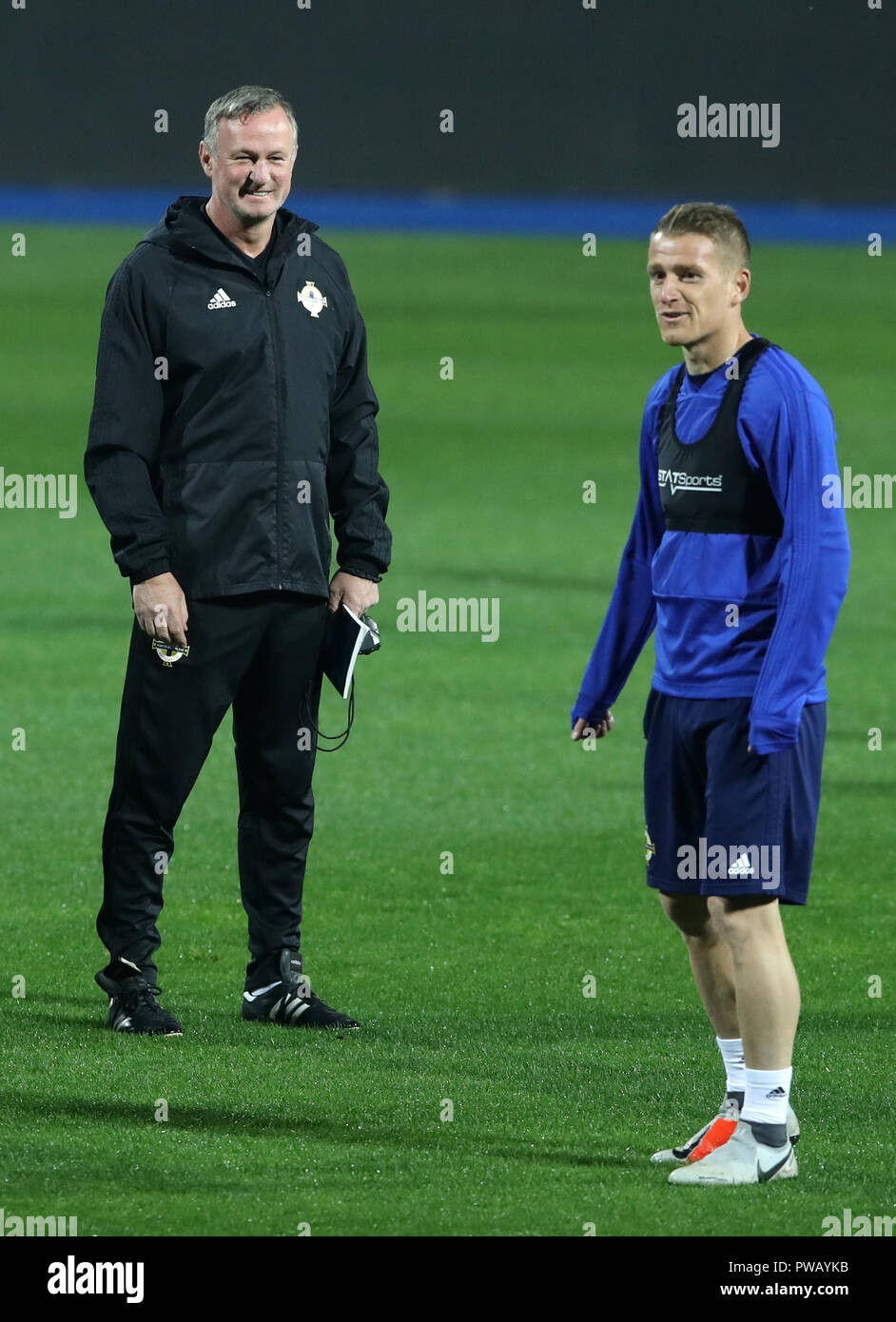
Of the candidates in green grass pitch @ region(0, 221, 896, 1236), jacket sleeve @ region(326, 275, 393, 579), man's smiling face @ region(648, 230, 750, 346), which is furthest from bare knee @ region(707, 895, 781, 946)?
jacket sleeve @ region(326, 275, 393, 579)

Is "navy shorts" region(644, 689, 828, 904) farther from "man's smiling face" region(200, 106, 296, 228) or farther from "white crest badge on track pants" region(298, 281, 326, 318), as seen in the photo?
"man's smiling face" region(200, 106, 296, 228)

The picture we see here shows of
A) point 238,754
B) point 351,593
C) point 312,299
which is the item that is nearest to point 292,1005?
point 238,754

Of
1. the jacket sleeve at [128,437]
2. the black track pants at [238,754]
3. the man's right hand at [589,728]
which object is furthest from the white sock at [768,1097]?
the jacket sleeve at [128,437]

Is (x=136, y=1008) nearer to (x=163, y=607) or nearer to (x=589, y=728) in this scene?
(x=163, y=607)

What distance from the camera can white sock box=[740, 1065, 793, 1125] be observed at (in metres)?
4.68

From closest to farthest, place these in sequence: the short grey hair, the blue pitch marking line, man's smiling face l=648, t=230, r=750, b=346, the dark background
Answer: man's smiling face l=648, t=230, r=750, b=346 < the short grey hair < the dark background < the blue pitch marking line

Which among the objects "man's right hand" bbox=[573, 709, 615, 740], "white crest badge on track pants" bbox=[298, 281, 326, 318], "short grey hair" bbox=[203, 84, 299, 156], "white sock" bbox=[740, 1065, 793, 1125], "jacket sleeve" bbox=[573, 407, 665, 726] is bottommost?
"white sock" bbox=[740, 1065, 793, 1125]

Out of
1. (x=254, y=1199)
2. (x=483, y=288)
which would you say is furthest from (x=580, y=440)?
(x=254, y=1199)

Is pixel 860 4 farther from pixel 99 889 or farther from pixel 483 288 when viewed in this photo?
pixel 99 889

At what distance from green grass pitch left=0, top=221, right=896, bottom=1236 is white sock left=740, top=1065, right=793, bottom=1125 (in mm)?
161

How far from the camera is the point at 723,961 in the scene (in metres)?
4.96

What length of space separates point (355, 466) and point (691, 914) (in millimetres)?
1808

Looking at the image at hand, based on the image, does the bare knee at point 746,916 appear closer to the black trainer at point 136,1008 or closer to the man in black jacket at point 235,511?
Answer: the man in black jacket at point 235,511
